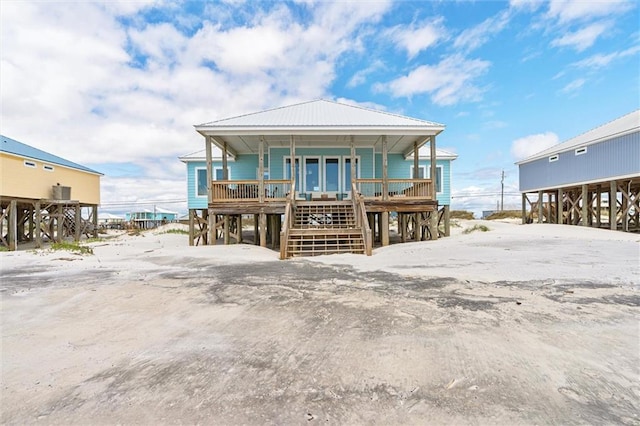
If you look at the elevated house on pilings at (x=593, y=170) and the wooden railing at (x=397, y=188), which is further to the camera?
the elevated house on pilings at (x=593, y=170)

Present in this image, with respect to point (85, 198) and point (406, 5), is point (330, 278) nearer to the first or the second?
point (406, 5)

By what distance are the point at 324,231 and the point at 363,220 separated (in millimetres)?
1357

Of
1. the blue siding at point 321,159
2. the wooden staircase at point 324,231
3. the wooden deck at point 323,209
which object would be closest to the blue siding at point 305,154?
the blue siding at point 321,159

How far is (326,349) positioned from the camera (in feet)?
10.2

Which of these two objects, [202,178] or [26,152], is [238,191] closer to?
[202,178]

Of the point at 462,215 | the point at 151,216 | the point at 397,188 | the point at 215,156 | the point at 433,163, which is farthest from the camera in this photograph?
the point at 151,216

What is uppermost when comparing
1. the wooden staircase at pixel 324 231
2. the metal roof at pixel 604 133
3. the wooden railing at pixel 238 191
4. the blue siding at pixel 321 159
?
the metal roof at pixel 604 133

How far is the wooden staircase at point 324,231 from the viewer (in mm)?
10539

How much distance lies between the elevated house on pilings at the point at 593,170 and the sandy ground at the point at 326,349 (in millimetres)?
14099

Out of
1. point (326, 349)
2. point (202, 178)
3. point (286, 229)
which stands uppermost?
point (202, 178)

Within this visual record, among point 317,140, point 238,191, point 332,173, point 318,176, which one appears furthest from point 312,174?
point 238,191

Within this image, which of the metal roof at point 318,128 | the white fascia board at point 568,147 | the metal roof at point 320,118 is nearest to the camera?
the metal roof at point 318,128

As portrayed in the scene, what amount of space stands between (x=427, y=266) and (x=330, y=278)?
2460 millimetres

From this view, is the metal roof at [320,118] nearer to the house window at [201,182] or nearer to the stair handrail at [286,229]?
the stair handrail at [286,229]
